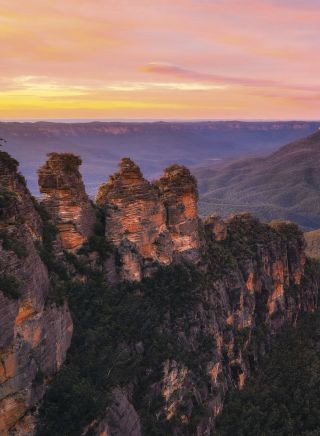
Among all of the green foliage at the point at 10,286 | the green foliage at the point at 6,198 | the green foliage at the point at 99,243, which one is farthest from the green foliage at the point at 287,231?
the green foliage at the point at 10,286

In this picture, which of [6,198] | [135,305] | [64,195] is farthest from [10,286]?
[135,305]

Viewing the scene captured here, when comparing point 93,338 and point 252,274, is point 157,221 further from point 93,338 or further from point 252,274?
point 252,274

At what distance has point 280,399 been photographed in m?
44.6

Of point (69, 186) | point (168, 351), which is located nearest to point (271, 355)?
point (168, 351)

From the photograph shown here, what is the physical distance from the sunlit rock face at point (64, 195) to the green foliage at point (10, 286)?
12.0 metres

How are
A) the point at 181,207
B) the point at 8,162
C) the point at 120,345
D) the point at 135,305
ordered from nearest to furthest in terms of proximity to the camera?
the point at 8,162 → the point at 120,345 → the point at 135,305 → the point at 181,207

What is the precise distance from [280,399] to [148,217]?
22.7m

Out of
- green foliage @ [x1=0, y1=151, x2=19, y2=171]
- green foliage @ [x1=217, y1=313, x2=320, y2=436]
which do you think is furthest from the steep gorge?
green foliage @ [x1=217, y1=313, x2=320, y2=436]

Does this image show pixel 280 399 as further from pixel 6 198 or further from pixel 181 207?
pixel 6 198

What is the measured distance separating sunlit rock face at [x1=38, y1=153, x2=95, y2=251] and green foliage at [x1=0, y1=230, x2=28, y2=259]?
10.3 m

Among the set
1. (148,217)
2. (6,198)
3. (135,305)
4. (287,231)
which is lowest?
(135,305)

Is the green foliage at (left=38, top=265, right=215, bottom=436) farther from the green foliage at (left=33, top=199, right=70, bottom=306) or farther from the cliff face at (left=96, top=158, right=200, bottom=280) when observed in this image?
Answer: the cliff face at (left=96, top=158, right=200, bottom=280)

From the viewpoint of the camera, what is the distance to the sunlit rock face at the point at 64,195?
36.6 m

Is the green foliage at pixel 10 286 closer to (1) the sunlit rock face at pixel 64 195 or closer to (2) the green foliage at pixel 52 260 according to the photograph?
(2) the green foliage at pixel 52 260
